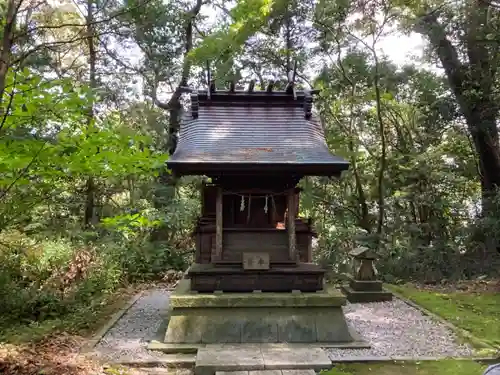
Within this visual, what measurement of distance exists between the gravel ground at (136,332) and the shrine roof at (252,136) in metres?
2.44

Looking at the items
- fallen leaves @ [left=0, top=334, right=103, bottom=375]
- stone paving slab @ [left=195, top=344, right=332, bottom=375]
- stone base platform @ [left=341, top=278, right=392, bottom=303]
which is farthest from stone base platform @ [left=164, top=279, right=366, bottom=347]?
stone base platform @ [left=341, top=278, right=392, bottom=303]

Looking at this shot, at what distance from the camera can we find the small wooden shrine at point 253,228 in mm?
5992

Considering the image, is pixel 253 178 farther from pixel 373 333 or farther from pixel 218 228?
pixel 373 333

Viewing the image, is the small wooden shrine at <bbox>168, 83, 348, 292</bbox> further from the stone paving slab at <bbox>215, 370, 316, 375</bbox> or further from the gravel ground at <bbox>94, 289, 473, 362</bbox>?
the stone paving slab at <bbox>215, 370, 316, 375</bbox>

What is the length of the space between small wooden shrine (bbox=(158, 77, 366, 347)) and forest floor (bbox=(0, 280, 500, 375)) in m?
1.19

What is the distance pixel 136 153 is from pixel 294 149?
2617 millimetres

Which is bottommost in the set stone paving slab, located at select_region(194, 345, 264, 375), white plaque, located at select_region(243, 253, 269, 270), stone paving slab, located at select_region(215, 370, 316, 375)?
stone paving slab, located at select_region(215, 370, 316, 375)

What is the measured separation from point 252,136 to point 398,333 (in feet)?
12.4

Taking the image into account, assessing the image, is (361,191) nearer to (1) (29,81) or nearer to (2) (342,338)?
(2) (342,338)

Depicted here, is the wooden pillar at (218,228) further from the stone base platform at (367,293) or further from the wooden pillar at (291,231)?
the stone base platform at (367,293)

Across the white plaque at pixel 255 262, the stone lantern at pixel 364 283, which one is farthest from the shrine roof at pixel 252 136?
the stone lantern at pixel 364 283

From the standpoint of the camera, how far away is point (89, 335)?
625cm

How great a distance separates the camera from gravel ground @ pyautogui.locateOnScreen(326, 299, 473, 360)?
557 centimetres

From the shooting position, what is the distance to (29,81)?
13.3 feet
